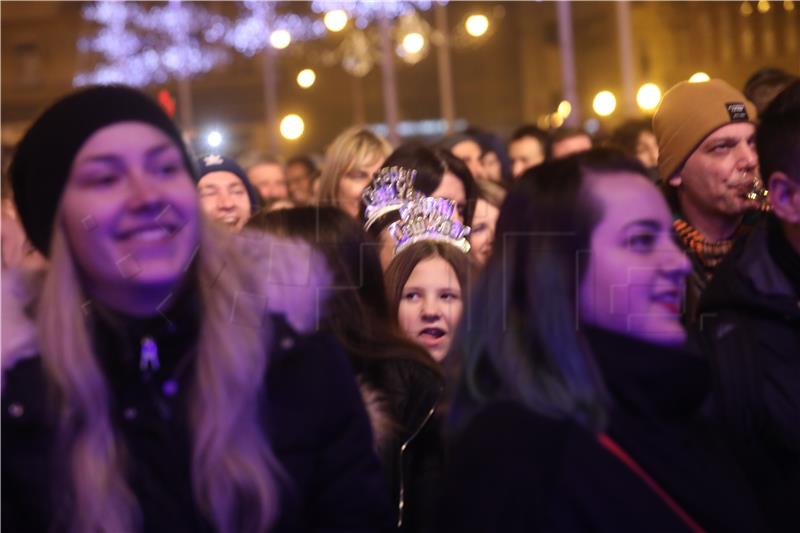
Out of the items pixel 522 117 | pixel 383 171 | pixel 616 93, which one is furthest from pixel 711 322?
pixel 522 117

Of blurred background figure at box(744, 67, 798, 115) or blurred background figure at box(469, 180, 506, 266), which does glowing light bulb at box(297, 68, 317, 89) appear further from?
blurred background figure at box(469, 180, 506, 266)

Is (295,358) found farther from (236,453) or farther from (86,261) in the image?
(86,261)

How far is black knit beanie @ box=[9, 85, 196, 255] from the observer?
89.7 inches

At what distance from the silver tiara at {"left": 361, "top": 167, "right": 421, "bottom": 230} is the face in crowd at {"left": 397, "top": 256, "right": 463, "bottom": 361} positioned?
57 centimetres

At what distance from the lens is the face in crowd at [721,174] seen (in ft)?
12.4

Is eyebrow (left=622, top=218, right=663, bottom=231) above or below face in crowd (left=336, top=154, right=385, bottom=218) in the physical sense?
below

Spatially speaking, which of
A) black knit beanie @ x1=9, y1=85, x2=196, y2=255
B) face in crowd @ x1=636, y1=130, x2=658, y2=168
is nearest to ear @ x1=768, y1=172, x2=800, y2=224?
black knit beanie @ x1=9, y1=85, x2=196, y2=255

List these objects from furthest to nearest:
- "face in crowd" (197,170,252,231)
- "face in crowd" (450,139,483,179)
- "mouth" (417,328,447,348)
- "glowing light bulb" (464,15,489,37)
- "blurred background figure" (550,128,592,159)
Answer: "glowing light bulb" (464,15,489,37)
"blurred background figure" (550,128,592,159)
"face in crowd" (450,139,483,179)
"face in crowd" (197,170,252,231)
"mouth" (417,328,447,348)

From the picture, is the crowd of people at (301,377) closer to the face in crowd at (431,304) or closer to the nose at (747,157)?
the face in crowd at (431,304)

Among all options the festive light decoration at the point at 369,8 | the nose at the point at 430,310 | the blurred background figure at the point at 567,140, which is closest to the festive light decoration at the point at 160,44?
the festive light decoration at the point at 369,8

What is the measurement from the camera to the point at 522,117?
20422 mm

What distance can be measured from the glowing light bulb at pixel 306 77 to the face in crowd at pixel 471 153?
15161mm

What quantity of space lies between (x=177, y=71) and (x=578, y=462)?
21.1 metres

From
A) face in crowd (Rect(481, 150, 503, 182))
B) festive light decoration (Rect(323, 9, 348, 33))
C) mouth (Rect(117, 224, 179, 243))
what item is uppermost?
festive light decoration (Rect(323, 9, 348, 33))
